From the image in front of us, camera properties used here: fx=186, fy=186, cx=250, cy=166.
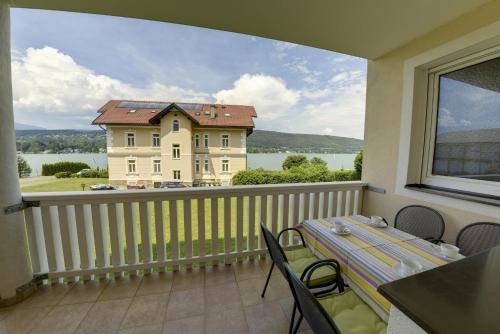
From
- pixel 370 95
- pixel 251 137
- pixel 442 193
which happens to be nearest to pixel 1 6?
pixel 370 95

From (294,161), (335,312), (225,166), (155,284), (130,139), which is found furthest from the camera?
(225,166)

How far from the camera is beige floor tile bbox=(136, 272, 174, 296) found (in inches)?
71.4

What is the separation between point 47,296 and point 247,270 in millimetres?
1897

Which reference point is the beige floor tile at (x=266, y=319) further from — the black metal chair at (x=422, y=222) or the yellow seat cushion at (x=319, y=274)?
the black metal chair at (x=422, y=222)

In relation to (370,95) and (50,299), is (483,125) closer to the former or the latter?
(370,95)

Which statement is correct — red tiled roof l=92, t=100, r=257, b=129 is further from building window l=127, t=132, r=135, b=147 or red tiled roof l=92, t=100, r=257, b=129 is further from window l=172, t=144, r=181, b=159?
window l=172, t=144, r=181, b=159

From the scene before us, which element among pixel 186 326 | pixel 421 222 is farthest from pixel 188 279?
pixel 421 222

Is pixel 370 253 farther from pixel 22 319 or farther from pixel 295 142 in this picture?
pixel 295 142

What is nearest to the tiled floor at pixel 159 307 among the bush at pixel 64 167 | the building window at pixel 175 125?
the bush at pixel 64 167

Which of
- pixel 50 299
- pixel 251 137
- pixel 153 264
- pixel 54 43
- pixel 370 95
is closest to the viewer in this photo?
pixel 50 299

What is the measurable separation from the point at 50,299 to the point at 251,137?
9.51 m

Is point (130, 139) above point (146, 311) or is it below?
above

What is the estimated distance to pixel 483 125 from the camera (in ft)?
5.61

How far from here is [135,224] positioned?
6.54 feet
